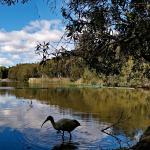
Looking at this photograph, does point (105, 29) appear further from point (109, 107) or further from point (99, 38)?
point (109, 107)

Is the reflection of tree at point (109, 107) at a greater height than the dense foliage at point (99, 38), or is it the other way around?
the dense foliage at point (99, 38)

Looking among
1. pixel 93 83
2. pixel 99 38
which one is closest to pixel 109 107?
pixel 99 38

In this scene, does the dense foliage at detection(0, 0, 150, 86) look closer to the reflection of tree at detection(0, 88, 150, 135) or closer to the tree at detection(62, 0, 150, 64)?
the tree at detection(62, 0, 150, 64)

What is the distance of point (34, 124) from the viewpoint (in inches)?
893

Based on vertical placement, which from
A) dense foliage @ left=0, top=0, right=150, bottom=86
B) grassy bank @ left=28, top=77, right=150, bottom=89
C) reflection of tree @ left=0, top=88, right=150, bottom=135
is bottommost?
reflection of tree @ left=0, top=88, right=150, bottom=135

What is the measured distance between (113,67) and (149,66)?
116cm

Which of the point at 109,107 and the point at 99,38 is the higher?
the point at 99,38

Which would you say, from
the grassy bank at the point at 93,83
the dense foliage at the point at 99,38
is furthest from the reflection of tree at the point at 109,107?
the dense foliage at the point at 99,38

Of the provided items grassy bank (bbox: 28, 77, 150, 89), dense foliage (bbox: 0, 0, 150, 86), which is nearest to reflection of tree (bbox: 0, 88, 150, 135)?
grassy bank (bbox: 28, 77, 150, 89)

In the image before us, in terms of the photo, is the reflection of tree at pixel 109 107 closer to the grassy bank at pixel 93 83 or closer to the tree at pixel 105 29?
the grassy bank at pixel 93 83

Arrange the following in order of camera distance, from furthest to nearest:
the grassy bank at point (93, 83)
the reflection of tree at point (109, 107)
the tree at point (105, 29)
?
1. the reflection of tree at point (109, 107)
2. the grassy bank at point (93, 83)
3. the tree at point (105, 29)

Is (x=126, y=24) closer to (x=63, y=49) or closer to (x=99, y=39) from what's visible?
(x=99, y=39)

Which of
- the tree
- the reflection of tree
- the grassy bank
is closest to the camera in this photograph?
the tree

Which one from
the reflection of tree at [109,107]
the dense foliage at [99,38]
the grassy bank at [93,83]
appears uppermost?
the dense foliage at [99,38]
